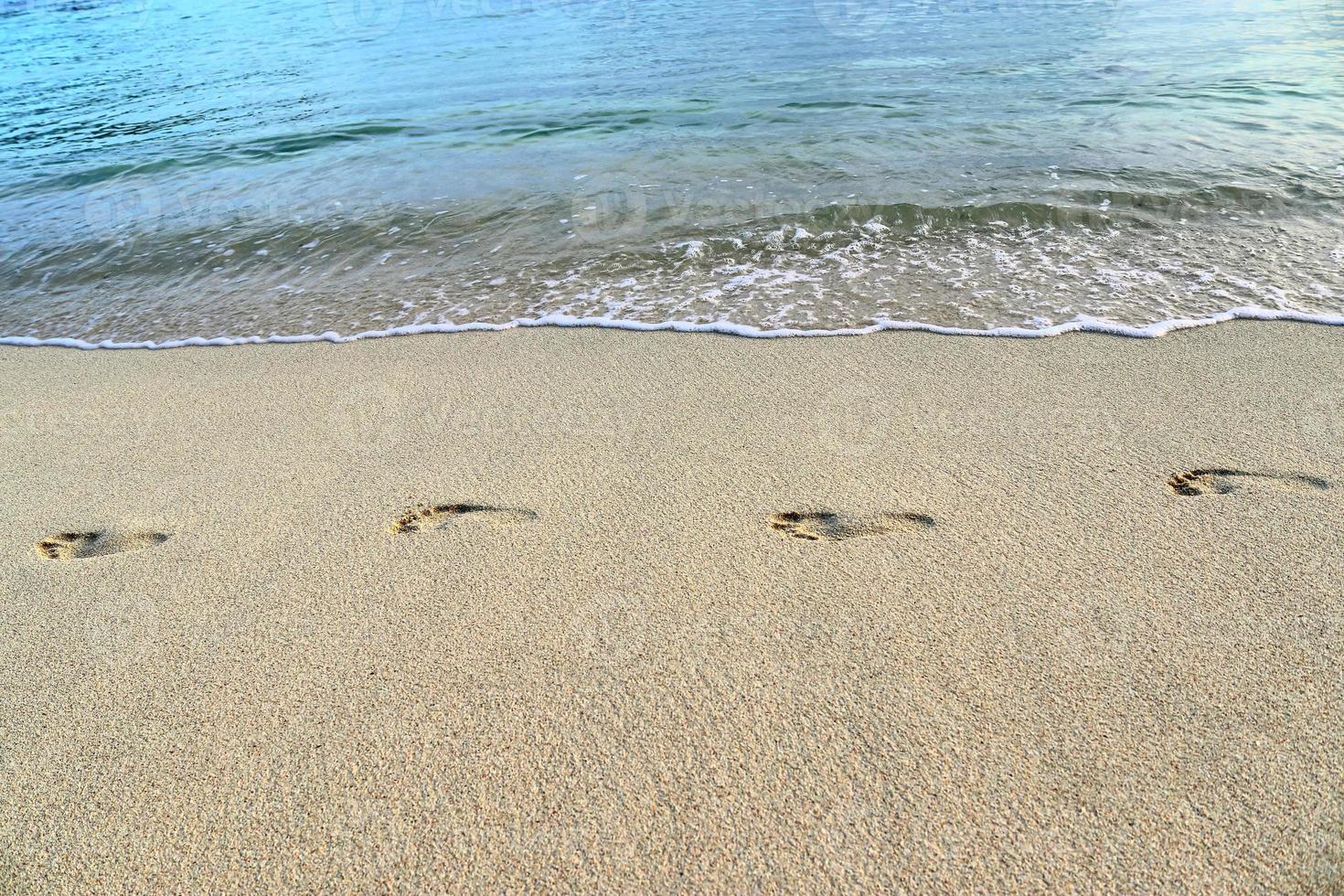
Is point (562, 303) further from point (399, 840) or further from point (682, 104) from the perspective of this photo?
point (682, 104)

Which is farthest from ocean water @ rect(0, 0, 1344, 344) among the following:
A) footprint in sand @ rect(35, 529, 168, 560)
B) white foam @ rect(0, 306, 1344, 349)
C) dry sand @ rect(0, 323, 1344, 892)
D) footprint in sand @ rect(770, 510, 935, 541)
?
footprint in sand @ rect(35, 529, 168, 560)

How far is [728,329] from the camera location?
3.60 m

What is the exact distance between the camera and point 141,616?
208 centimetres

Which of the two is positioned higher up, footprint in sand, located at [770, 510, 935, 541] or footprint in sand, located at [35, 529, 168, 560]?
footprint in sand, located at [770, 510, 935, 541]

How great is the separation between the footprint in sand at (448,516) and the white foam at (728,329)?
149cm

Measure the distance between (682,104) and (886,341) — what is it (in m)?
5.58

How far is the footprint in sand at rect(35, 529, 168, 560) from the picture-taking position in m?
2.35

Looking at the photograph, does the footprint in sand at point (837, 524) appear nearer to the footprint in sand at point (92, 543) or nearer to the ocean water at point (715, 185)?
the ocean water at point (715, 185)

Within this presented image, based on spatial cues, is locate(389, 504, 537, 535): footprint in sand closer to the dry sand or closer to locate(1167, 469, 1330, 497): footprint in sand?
the dry sand

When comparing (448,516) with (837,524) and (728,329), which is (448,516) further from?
(728,329)

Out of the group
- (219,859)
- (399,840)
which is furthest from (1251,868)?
(219,859)

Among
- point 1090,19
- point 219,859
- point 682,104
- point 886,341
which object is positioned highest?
point 1090,19

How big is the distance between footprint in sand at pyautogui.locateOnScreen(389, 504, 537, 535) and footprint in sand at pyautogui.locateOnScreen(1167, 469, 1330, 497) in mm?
1876

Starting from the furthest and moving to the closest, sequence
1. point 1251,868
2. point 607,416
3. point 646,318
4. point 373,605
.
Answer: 1. point 646,318
2. point 607,416
3. point 373,605
4. point 1251,868
